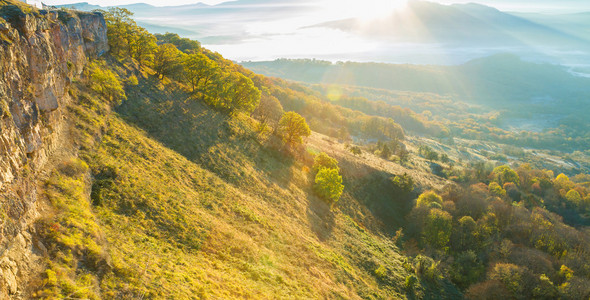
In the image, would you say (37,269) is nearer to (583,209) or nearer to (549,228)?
(549,228)

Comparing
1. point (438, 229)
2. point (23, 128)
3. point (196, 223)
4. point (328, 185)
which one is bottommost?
point (438, 229)

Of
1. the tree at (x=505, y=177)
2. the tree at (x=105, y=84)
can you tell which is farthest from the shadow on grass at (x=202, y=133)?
the tree at (x=505, y=177)

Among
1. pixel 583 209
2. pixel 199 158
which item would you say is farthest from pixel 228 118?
pixel 583 209

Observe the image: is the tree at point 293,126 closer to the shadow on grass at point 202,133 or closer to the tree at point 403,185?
the shadow on grass at point 202,133

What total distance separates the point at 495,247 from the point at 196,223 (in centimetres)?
7291

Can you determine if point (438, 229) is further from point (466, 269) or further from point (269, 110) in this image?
point (269, 110)

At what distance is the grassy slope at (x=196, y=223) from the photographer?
72.2ft

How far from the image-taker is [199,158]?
53125 mm

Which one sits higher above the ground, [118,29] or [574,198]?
[118,29]

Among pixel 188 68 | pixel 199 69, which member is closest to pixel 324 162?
pixel 199 69

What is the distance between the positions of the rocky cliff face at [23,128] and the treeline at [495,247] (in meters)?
66.6

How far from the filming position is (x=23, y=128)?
21.5m

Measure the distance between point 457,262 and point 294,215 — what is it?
42708 millimetres

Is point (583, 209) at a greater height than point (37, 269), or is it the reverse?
point (37, 269)
